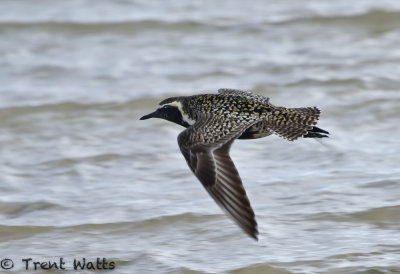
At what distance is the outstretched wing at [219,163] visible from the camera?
488cm

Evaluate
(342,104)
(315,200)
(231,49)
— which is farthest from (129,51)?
(315,200)

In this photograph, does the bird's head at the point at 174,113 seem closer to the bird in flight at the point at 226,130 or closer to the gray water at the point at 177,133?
the bird in flight at the point at 226,130

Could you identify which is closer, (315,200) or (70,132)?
(315,200)

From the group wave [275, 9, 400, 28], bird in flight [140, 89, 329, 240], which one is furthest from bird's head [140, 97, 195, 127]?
wave [275, 9, 400, 28]

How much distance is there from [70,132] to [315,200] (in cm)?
270

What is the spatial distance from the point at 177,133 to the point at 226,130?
2.40 meters

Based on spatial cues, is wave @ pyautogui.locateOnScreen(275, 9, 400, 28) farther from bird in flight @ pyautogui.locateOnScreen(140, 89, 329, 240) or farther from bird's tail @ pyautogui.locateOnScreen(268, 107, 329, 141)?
bird's tail @ pyautogui.locateOnScreen(268, 107, 329, 141)

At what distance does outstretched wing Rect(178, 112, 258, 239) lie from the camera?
16.0 feet

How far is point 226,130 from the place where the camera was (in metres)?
5.60

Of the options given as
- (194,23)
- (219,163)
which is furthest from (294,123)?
(194,23)

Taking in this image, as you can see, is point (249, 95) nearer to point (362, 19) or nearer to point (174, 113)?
point (174, 113)

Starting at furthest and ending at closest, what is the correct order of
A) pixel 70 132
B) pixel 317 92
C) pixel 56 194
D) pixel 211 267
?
pixel 317 92 → pixel 70 132 → pixel 56 194 → pixel 211 267

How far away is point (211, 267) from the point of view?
5.39 m

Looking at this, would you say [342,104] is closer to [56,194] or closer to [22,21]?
[56,194]
